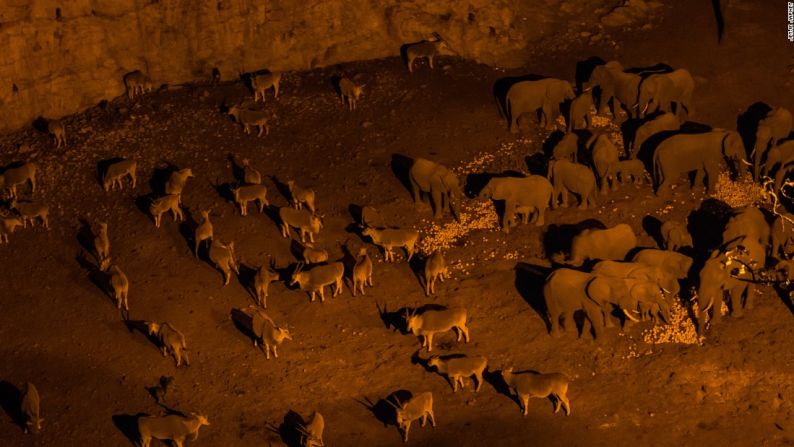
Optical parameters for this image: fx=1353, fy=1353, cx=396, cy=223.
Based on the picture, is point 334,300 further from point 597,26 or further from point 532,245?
point 597,26

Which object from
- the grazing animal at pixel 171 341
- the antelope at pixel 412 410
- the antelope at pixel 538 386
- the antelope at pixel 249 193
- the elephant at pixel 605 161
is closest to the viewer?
the antelope at pixel 412 410

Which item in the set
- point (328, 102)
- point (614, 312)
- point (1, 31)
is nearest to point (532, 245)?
point (614, 312)

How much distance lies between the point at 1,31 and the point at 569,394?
10.6 metres

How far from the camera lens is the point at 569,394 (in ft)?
51.1

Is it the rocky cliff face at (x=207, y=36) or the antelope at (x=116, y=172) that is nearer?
the antelope at (x=116, y=172)

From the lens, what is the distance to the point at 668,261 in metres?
16.8

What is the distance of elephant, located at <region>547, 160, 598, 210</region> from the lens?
1845cm

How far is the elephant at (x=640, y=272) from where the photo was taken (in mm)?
16359

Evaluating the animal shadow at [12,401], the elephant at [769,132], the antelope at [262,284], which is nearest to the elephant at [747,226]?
the elephant at [769,132]

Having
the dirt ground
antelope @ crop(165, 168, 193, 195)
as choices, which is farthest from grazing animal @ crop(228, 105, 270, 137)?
antelope @ crop(165, 168, 193, 195)

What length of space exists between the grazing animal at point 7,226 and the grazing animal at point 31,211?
14cm

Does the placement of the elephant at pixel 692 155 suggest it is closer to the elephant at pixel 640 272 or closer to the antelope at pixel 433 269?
the elephant at pixel 640 272

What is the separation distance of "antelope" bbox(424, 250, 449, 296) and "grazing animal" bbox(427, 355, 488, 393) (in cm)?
160

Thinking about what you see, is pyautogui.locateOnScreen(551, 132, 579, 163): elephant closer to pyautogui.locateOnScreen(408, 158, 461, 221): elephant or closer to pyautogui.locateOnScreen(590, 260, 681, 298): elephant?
pyautogui.locateOnScreen(408, 158, 461, 221): elephant
